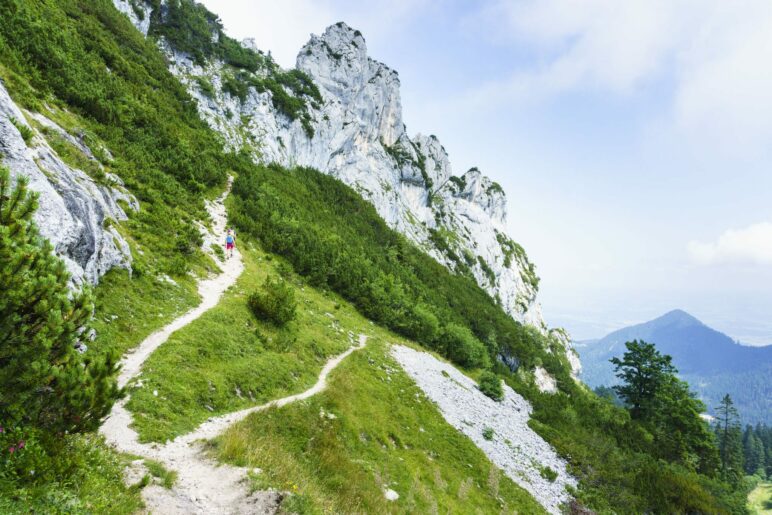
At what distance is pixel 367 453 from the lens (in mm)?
Answer: 14352

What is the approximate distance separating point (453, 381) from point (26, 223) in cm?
2766

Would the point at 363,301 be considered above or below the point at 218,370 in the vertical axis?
above

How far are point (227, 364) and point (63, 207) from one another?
25.9ft

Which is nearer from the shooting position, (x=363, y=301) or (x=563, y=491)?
(x=563, y=491)

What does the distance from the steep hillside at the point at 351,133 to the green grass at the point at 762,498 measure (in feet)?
191

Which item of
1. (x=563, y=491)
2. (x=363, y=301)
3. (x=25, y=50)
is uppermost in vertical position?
(x=25, y=50)

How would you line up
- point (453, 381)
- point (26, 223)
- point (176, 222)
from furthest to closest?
point (453, 381) → point (176, 222) → point (26, 223)

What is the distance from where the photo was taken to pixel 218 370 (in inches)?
544

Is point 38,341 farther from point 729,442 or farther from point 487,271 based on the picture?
point 729,442

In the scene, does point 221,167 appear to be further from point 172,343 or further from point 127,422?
point 127,422

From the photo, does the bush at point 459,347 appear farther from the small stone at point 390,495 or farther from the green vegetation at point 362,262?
the small stone at point 390,495

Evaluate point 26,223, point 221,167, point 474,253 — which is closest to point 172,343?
point 26,223

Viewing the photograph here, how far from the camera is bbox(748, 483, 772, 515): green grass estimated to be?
75412mm

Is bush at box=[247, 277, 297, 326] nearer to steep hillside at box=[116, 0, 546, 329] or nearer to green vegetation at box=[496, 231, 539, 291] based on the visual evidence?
steep hillside at box=[116, 0, 546, 329]
